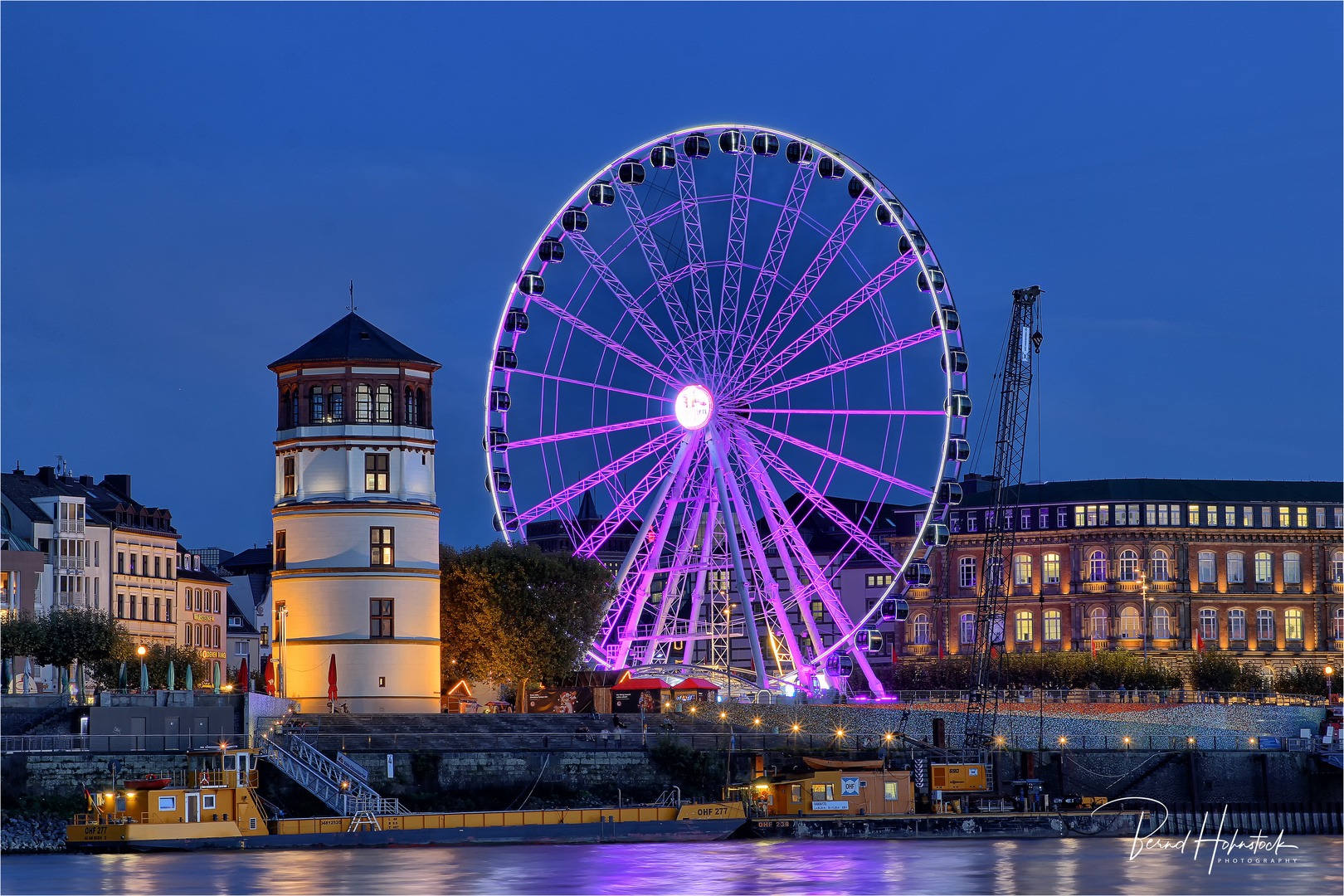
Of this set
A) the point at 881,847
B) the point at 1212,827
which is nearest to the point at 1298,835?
the point at 1212,827

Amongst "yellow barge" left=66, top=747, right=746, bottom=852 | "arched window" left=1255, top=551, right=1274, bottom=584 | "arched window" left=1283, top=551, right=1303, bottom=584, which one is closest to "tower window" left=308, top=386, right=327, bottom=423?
"yellow barge" left=66, top=747, right=746, bottom=852

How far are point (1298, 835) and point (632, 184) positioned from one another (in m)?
38.4

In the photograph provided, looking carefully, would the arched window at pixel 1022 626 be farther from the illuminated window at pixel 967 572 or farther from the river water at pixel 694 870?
the river water at pixel 694 870

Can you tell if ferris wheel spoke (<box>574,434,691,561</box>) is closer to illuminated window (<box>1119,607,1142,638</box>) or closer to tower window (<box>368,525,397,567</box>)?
tower window (<box>368,525,397,567</box>)

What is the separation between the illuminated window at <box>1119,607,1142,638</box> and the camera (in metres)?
161

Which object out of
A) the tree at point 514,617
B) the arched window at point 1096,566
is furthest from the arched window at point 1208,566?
the tree at point 514,617

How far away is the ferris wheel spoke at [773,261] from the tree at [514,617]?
15.6 m

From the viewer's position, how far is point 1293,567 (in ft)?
537

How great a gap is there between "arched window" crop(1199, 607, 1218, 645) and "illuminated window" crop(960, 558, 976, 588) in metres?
16.6

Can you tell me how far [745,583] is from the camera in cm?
9781

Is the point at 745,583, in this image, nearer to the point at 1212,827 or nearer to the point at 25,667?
the point at 1212,827

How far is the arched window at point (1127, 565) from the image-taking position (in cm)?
16212
